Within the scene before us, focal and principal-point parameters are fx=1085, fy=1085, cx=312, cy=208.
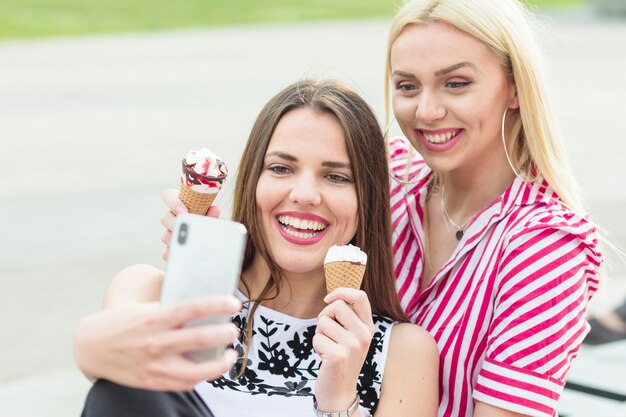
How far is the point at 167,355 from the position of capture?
206 centimetres

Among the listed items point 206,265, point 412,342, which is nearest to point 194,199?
point 412,342

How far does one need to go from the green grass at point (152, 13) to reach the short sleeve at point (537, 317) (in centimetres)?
1588

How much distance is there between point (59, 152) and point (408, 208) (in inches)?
271

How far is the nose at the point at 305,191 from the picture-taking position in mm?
2982

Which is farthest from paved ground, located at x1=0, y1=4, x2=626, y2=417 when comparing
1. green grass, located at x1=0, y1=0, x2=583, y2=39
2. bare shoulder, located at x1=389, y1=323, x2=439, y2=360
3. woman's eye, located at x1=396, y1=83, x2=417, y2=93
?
green grass, located at x1=0, y1=0, x2=583, y2=39

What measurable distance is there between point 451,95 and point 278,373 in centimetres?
99

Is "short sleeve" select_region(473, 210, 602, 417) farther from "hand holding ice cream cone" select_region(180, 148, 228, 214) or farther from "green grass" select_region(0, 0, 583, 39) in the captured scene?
"green grass" select_region(0, 0, 583, 39)

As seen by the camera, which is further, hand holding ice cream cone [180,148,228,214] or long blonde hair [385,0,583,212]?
long blonde hair [385,0,583,212]

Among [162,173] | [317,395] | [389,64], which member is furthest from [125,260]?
[317,395]

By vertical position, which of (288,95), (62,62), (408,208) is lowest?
(408,208)

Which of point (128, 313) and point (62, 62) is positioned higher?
point (62, 62)

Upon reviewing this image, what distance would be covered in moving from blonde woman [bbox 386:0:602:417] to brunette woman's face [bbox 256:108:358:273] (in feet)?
1.21

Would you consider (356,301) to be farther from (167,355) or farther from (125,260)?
(125,260)

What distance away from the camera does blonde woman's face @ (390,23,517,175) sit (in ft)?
10.7
